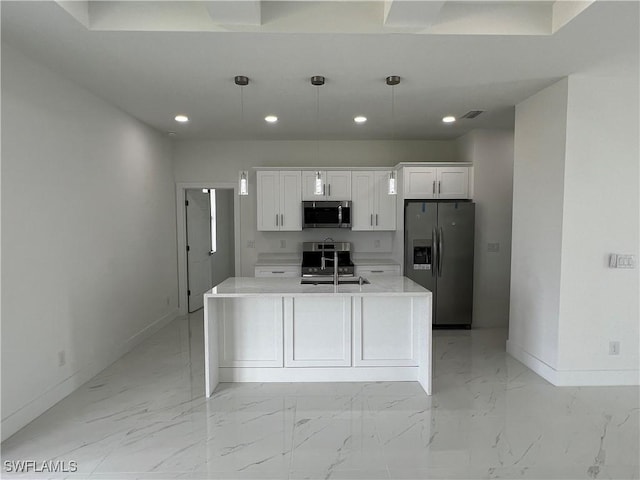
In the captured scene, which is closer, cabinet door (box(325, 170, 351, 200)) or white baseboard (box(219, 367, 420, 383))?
white baseboard (box(219, 367, 420, 383))

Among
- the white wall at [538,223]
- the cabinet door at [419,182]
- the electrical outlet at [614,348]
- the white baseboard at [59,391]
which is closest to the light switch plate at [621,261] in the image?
the white wall at [538,223]

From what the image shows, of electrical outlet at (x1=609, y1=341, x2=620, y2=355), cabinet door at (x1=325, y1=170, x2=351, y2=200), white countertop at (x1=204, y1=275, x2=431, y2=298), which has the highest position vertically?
cabinet door at (x1=325, y1=170, x2=351, y2=200)

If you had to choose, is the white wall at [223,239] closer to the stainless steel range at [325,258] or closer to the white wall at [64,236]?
the stainless steel range at [325,258]

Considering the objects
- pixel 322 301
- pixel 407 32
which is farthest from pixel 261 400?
pixel 407 32

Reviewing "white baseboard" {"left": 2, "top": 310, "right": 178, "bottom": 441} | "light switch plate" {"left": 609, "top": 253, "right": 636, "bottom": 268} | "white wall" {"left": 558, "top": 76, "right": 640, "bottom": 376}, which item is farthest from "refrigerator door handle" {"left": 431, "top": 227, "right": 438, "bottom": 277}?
"white baseboard" {"left": 2, "top": 310, "right": 178, "bottom": 441}

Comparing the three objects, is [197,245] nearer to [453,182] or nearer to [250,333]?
[250,333]

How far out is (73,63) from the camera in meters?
2.95

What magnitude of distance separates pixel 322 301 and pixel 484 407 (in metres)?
1.52

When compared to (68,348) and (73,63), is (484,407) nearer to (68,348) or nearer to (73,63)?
(68,348)

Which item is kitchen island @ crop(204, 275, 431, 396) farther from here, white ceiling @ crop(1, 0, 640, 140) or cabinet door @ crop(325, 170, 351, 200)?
cabinet door @ crop(325, 170, 351, 200)

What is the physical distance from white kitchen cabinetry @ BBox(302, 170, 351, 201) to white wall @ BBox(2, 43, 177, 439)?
2033mm

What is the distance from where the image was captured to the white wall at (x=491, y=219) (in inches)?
205

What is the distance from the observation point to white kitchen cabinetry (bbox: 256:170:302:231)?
217 inches

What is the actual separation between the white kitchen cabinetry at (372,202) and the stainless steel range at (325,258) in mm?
454
